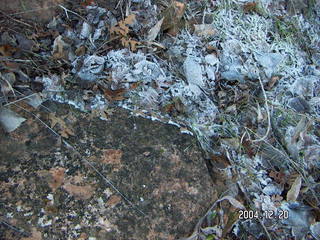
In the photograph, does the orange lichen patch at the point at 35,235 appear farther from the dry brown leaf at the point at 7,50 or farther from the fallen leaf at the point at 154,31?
the fallen leaf at the point at 154,31

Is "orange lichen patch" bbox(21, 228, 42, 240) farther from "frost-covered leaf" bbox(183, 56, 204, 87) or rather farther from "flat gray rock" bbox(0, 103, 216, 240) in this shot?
"frost-covered leaf" bbox(183, 56, 204, 87)

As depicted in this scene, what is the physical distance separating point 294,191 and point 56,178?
1.09 meters

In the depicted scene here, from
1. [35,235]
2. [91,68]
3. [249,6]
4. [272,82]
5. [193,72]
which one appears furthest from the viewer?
[249,6]

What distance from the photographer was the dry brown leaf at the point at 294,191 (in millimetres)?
1813

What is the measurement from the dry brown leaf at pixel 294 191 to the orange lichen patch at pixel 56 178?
3.41ft

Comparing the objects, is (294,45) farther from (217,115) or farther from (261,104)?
(217,115)

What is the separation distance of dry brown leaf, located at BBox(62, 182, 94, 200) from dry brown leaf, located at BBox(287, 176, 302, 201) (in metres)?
0.92

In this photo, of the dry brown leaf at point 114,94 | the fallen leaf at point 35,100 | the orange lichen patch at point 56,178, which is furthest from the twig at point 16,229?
the dry brown leaf at point 114,94

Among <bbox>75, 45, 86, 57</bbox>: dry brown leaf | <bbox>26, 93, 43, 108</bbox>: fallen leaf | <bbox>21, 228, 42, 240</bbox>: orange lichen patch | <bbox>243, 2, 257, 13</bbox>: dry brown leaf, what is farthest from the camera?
<bbox>243, 2, 257, 13</bbox>: dry brown leaf

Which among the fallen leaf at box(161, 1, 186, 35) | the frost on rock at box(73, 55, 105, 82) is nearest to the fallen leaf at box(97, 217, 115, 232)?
the frost on rock at box(73, 55, 105, 82)

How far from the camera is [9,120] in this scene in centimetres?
168

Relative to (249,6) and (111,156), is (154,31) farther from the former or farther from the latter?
(111,156)

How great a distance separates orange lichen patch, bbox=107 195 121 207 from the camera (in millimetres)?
1554

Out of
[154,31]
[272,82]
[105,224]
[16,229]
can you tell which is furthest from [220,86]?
[16,229]
